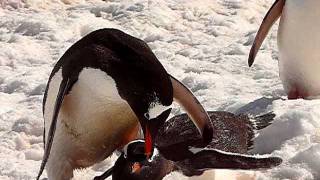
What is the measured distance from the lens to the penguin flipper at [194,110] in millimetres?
2285

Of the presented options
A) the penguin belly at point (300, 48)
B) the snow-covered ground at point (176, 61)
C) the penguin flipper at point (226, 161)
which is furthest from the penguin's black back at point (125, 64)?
the penguin belly at point (300, 48)

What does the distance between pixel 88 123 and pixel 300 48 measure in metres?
1.44

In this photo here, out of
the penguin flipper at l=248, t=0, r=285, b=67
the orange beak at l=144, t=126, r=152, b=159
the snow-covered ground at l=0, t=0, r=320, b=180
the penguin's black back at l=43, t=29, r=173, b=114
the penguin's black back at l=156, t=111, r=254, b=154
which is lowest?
the snow-covered ground at l=0, t=0, r=320, b=180

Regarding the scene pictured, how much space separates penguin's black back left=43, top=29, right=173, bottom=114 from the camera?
2139 mm

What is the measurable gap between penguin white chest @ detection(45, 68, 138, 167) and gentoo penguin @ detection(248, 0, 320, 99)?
48.2 inches

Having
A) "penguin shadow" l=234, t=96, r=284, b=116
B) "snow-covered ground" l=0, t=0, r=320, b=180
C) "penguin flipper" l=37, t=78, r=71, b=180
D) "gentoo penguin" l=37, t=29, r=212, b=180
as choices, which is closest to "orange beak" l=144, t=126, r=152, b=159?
"gentoo penguin" l=37, t=29, r=212, b=180

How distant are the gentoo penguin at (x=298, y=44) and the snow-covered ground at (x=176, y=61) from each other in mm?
128

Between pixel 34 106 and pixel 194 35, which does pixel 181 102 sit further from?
pixel 194 35

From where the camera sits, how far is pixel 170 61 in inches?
175

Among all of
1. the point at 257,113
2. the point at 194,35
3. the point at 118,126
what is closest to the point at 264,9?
the point at 194,35

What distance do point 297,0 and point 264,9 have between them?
2.22 metres

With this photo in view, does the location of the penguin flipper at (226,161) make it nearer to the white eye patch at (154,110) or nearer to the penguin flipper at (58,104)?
the white eye patch at (154,110)

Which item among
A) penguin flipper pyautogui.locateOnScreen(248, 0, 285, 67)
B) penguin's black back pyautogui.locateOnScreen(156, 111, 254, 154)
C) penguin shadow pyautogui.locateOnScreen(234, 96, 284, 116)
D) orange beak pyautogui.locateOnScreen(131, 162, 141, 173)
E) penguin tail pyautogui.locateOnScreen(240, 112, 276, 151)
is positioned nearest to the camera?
orange beak pyautogui.locateOnScreen(131, 162, 141, 173)

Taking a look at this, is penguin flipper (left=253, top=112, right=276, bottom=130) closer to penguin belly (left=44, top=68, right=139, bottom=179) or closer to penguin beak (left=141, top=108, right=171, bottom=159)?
penguin belly (left=44, top=68, right=139, bottom=179)
